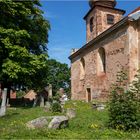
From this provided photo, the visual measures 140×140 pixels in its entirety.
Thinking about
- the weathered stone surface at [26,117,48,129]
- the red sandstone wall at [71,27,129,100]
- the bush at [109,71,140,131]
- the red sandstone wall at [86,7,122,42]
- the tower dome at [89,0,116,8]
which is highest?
the tower dome at [89,0,116,8]

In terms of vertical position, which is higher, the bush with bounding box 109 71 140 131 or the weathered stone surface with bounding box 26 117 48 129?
the bush with bounding box 109 71 140 131

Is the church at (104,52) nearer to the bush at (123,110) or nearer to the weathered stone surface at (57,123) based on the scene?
the bush at (123,110)

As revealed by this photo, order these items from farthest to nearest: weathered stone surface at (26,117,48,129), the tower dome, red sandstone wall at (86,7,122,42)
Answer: the tower dome, red sandstone wall at (86,7,122,42), weathered stone surface at (26,117,48,129)

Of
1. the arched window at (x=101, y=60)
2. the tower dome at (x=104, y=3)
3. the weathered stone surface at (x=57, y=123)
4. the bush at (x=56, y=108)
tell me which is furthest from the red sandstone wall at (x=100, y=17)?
the weathered stone surface at (x=57, y=123)

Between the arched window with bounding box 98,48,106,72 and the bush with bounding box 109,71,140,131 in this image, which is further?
the arched window with bounding box 98,48,106,72

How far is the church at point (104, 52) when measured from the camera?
20219 mm

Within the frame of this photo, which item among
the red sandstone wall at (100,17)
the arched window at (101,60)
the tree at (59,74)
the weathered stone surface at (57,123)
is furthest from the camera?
the tree at (59,74)

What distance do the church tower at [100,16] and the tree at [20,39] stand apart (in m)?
6.59

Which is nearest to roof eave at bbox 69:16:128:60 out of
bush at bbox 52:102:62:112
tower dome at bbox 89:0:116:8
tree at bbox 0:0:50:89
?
tree at bbox 0:0:50:89

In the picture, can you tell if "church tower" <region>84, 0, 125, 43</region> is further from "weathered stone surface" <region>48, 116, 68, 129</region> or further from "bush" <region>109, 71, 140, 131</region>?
"weathered stone surface" <region>48, 116, 68, 129</region>

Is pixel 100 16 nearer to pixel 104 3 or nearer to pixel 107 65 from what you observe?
pixel 104 3

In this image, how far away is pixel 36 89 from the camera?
1104 inches

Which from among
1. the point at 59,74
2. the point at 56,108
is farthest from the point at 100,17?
the point at 59,74

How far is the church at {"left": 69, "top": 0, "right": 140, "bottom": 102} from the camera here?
20219 millimetres
